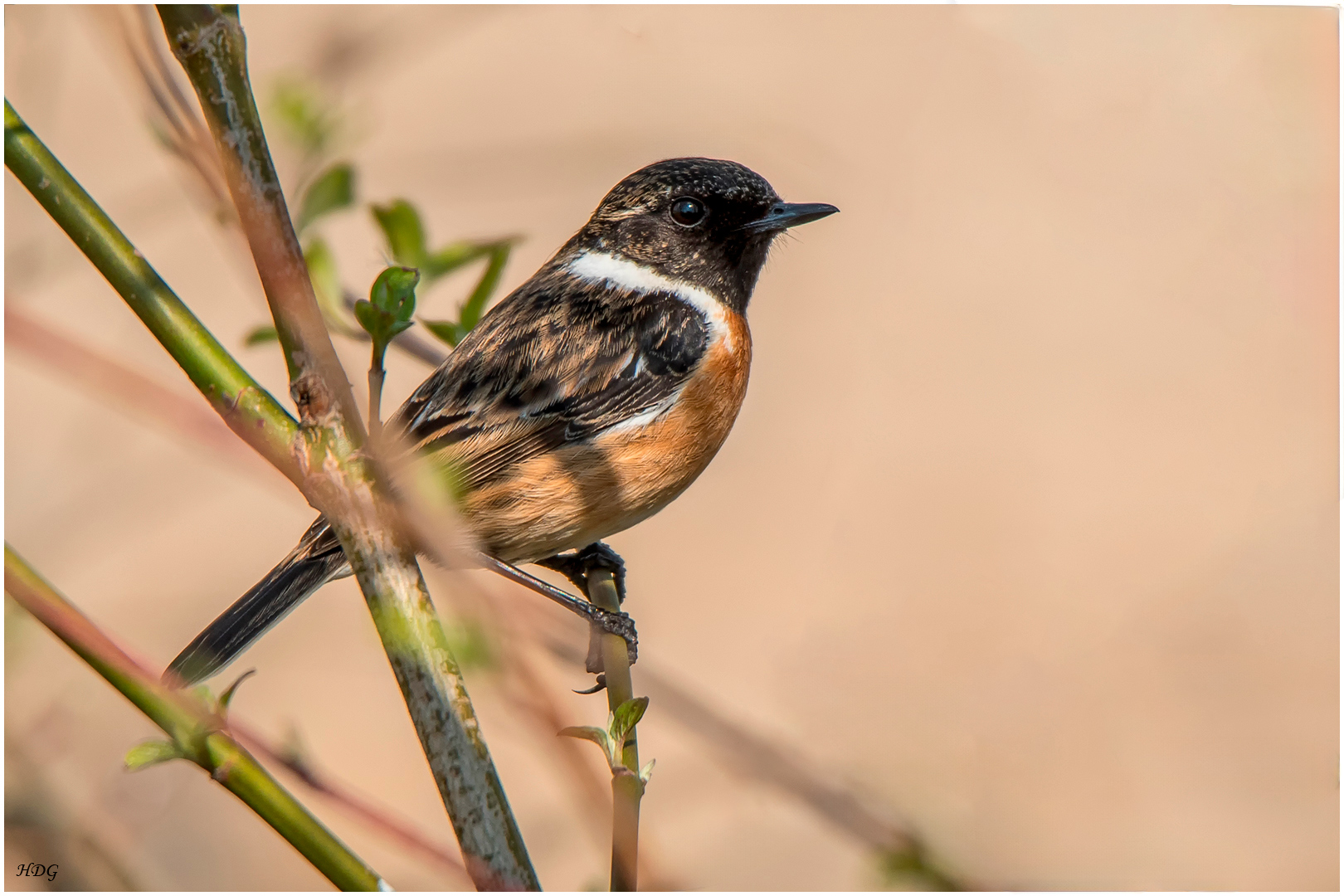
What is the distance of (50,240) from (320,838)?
14.5ft

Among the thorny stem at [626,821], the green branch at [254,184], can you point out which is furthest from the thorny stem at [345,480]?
the thorny stem at [626,821]

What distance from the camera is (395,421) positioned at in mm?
4160

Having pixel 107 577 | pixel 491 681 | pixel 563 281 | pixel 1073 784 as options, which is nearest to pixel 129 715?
pixel 107 577

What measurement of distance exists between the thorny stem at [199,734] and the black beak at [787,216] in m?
3.08

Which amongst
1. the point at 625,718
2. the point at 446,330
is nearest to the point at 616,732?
the point at 625,718

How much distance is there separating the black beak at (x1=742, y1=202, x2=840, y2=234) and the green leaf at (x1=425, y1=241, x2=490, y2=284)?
1.81 meters

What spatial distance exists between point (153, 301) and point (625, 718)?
0.98 metres

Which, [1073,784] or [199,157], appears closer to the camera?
[199,157]

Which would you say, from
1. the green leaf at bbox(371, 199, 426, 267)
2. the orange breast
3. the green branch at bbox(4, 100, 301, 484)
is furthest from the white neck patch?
the green branch at bbox(4, 100, 301, 484)

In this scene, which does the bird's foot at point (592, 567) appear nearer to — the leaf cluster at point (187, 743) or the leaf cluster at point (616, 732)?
the leaf cluster at point (616, 732)

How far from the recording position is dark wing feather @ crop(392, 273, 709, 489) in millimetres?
4047

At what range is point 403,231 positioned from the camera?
276 centimetres

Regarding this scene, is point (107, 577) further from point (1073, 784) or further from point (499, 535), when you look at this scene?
point (1073, 784)

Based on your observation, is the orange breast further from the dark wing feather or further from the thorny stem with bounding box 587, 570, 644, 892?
the thorny stem with bounding box 587, 570, 644, 892
